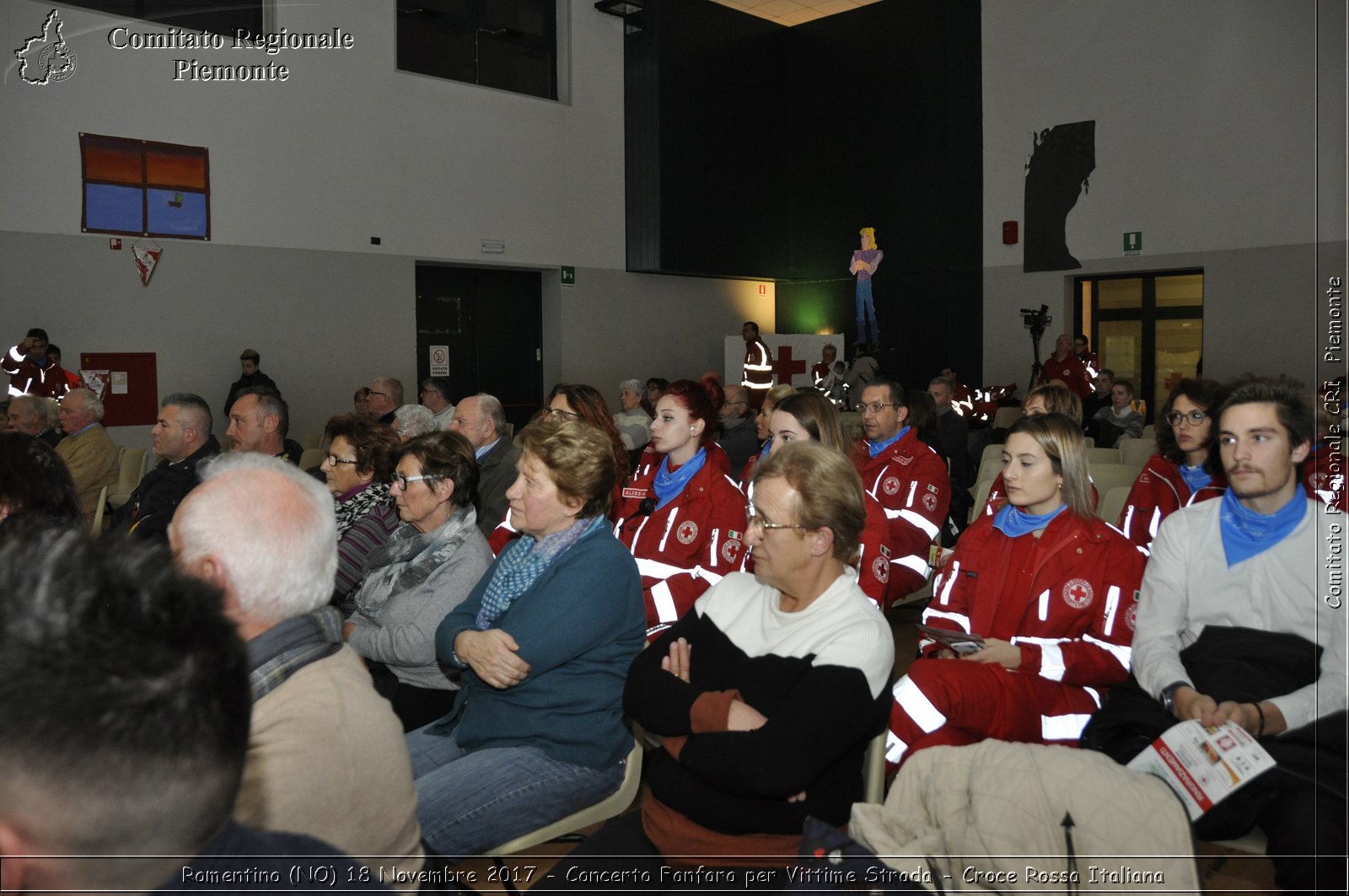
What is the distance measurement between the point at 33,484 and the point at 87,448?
4053 millimetres

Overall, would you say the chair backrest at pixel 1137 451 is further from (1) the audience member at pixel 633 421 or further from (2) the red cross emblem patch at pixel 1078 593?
(2) the red cross emblem patch at pixel 1078 593

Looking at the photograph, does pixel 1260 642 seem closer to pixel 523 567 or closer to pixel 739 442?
pixel 523 567

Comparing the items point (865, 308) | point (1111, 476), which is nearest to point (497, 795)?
point (1111, 476)

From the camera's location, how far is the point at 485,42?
37.0 ft

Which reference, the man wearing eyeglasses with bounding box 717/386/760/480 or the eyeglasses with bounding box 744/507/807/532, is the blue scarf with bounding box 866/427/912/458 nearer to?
the man wearing eyeglasses with bounding box 717/386/760/480

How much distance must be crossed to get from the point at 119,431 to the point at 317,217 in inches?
114

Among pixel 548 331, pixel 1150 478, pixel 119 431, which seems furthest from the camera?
pixel 548 331

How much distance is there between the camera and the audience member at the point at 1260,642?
197 cm

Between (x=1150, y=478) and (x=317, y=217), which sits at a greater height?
(x=317, y=217)

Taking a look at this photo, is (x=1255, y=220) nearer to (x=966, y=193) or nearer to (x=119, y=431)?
(x=966, y=193)

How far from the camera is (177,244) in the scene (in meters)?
9.19

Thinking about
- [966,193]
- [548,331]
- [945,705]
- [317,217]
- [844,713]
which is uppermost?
[966,193]

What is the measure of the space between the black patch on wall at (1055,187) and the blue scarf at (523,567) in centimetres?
1090

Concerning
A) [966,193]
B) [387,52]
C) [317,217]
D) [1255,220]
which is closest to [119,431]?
[317,217]
